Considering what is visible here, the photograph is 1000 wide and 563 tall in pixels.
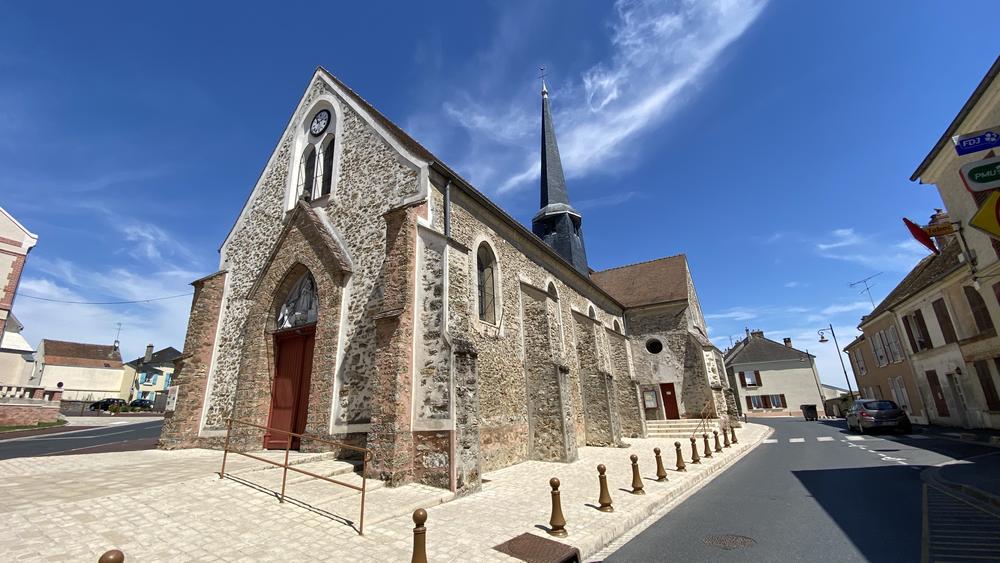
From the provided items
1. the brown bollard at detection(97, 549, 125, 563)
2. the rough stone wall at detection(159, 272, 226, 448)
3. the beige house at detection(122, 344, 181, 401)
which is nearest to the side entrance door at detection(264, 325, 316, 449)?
the rough stone wall at detection(159, 272, 226, 448)

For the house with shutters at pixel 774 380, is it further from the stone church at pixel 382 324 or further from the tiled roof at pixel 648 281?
the stone church at pixel 382 324

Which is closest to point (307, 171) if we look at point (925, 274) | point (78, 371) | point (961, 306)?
point (961, 306)

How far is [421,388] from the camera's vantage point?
788cm

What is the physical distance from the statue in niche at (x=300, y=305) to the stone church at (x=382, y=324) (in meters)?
0.04

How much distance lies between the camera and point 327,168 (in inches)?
485

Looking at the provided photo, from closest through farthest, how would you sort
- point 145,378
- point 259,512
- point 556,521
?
point 556,521 < point 259,512 < point 145,378

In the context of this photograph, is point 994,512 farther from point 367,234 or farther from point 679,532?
point 367,234

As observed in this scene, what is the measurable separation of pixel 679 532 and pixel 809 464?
708cm

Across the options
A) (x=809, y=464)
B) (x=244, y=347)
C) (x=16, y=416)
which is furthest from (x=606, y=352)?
(x=16, y=416)

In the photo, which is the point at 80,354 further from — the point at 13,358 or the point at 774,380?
the point at 774,380

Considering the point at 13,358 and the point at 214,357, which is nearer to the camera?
the point at 214,357

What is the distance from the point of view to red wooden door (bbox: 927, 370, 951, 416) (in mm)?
16719

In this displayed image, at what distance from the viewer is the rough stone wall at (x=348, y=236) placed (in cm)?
908

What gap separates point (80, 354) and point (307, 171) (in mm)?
54165
